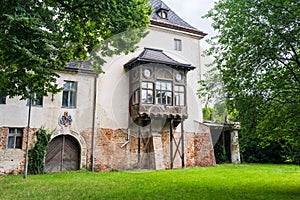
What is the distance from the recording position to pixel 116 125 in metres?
17.4

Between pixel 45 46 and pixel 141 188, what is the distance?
18.7 feet

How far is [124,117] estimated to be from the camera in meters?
17.7

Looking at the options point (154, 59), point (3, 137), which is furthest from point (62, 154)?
point (154, 59)

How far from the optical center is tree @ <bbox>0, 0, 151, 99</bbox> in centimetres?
628

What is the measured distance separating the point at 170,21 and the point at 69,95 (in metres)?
10.1

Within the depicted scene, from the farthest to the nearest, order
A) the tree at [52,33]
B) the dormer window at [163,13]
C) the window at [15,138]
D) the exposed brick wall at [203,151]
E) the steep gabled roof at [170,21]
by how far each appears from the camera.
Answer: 1. the dormer window at [163,13]
2. the steep gabled roof at [170,21]
3. the exposed brick wall at [203,151]
4. the window at [15,138]
5. the tree at [52,33]

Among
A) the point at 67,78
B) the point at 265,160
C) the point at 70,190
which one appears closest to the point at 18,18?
the point at 70,190

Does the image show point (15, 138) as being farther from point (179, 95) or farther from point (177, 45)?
point (177, 45)

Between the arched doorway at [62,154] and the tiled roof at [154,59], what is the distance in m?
6.17

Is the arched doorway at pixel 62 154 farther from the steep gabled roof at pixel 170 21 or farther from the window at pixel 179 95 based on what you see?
the steep gabled roof at pixel 170 21

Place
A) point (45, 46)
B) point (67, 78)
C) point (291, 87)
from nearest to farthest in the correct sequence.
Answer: point (45, 46)
point (291, 87)
point (67, 78)

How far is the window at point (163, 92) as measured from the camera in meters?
17.8

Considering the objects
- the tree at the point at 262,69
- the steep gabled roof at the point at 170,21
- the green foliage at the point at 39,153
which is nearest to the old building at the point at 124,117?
the steep gabled roof at the point at 170,21

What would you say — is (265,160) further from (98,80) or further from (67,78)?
(67,78)
